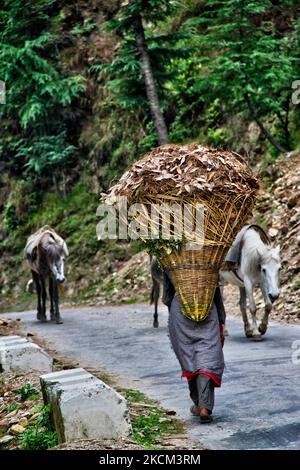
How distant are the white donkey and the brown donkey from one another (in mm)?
5272

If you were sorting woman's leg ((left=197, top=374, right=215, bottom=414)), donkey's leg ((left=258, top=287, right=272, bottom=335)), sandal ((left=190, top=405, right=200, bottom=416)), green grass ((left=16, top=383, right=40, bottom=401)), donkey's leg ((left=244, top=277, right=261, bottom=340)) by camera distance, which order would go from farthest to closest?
donkey's leg ((left=244, top=277, right=261, bottom=340)) < donkey's leg ((left=258, top=287, right=272, bottom=335)) < green grass ((left=16, top=383, right=40, bottom=401)) < sandal ((left=190, top=405, right=200, bottom=416)) < woman's leg ((left=197, top=374, right=215, bottom=414))

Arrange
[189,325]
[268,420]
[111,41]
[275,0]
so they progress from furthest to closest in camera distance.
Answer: [111,41], [275,0], [189,325], [268,420]

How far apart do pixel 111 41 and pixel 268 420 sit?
27.9 m

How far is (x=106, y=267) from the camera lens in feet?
82.6

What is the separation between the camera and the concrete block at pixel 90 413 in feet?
19.6

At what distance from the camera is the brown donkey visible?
55.7 ft

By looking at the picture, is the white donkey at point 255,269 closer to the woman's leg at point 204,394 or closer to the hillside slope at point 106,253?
the hillside slope at point 106,253

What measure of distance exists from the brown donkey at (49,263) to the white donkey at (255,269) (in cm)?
527

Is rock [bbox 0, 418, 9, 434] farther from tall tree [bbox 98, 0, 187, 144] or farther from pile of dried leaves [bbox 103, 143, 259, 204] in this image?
tall tree [bbox 98, 0, 187, 144]

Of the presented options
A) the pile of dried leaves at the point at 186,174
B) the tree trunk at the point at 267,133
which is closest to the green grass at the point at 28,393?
the pile of dried leaves at the point at 186,174

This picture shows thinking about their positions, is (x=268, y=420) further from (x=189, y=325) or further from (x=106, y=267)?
(x=106, y=267)

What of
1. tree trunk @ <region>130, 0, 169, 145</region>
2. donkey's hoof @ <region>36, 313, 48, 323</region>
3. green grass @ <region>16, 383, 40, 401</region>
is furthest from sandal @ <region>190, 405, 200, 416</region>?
tree trunk @ <region>130, 0, 169, 145</region>

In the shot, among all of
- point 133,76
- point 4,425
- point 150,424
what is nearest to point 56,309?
point 133,76
